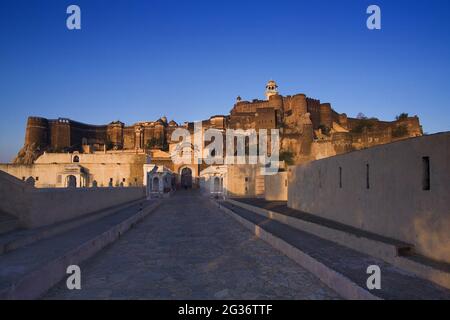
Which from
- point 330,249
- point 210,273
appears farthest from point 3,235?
point 330,249

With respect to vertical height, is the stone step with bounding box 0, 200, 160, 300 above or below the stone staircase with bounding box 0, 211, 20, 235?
below

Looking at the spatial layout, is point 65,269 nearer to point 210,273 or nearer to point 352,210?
point 210,273

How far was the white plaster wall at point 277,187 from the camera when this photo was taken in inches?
A: 892

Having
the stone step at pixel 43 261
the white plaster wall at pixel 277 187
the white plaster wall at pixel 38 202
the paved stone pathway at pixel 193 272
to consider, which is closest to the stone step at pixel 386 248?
the paved stone pathway at pixel 193 272

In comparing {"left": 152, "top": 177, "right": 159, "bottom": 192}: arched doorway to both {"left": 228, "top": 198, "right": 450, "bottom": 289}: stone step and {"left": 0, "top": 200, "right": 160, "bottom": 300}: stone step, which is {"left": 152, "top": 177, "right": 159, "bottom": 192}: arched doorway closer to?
{"left": 0, "top": 200, "right": 160, "bottom": 300}: stone step

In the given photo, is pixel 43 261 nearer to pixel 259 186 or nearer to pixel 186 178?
pixel 259 186

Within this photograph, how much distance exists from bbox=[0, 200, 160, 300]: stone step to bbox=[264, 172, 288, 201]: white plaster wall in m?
14.3

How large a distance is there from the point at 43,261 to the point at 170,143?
204 feet

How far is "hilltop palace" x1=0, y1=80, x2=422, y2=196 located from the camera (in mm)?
43031

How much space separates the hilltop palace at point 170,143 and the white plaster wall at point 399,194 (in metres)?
20.0

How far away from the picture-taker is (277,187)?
78.1 feet

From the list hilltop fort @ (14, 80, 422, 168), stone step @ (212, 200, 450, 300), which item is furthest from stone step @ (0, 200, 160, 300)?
hilltop fort @ (14, 80, 422, 168)

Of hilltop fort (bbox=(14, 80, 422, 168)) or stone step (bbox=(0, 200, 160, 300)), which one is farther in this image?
hilltop fort (bbox=(14, 80, 422, 168))

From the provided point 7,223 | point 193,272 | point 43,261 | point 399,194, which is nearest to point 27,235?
point 7,223
